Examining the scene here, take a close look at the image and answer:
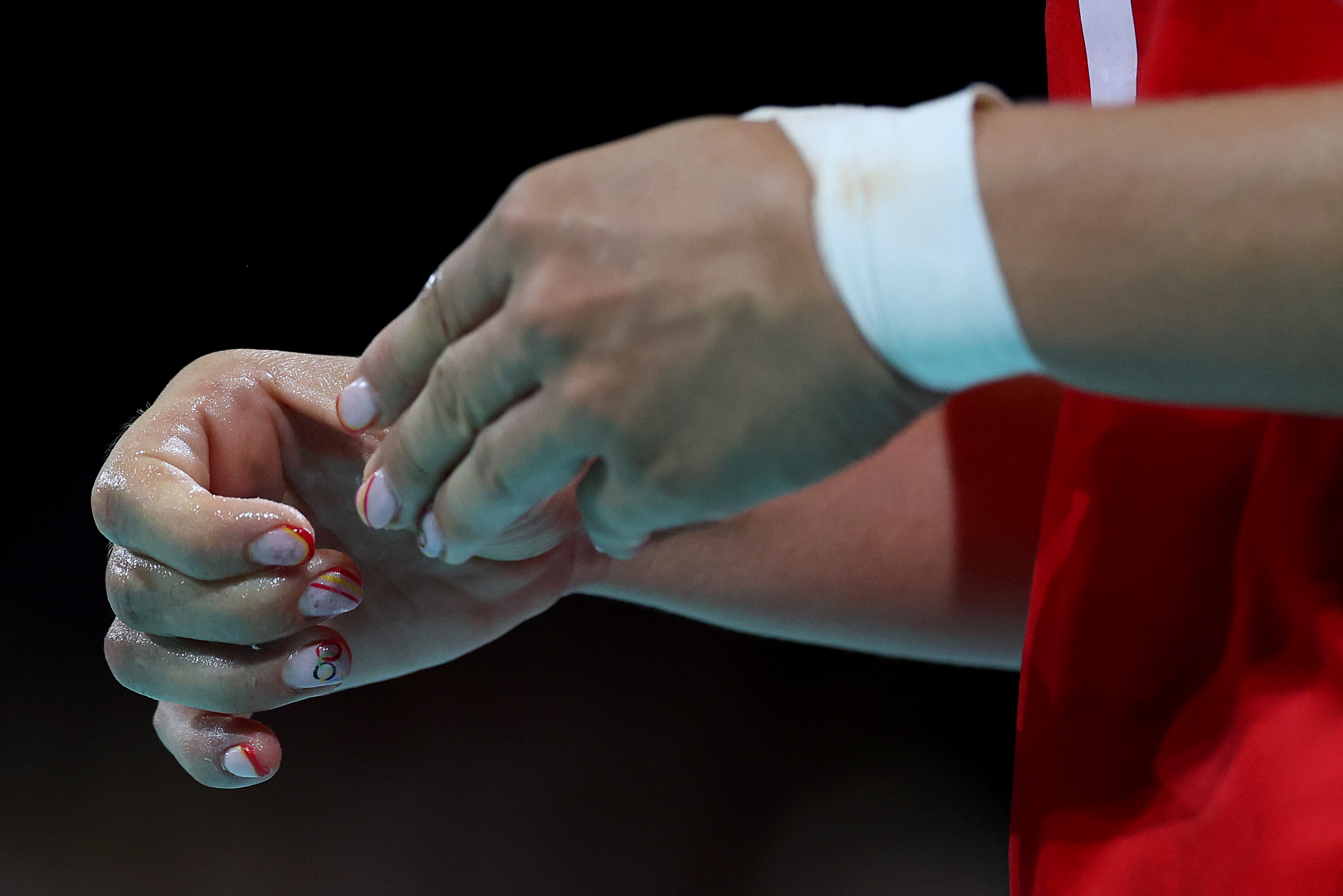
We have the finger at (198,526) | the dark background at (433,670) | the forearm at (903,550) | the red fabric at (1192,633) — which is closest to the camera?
the red fabric at (1192,633)

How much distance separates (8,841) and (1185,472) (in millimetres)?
1357

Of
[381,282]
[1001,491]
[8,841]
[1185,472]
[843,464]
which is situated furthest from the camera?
[8,841]

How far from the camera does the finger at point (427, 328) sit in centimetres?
39

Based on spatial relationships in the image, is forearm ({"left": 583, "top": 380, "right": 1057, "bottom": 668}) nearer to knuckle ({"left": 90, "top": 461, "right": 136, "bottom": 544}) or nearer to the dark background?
knuckle ({"left": 90, "top": 461, "right": 136, "bottom": 544})

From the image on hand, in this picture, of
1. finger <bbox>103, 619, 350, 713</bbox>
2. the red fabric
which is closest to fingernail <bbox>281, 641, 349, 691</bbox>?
finger <bbox>103, 619, 350, 713</bbox>

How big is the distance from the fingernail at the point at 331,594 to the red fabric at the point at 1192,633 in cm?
33

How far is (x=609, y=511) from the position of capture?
1.34ft

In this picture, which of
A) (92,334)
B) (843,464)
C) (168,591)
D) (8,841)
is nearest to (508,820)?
(8,841)

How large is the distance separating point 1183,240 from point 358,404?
31 cm

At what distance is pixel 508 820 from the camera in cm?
132

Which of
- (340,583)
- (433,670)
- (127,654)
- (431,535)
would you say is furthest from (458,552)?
(433,670)

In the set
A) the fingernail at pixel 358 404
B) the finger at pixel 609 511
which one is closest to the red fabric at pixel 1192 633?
the finger at pixel 609 511

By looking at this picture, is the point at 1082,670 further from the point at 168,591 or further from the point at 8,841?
the point at 8,841

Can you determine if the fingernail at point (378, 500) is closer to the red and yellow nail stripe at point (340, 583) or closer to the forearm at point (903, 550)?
the red and yellow nail stripe at point (340, 583)
